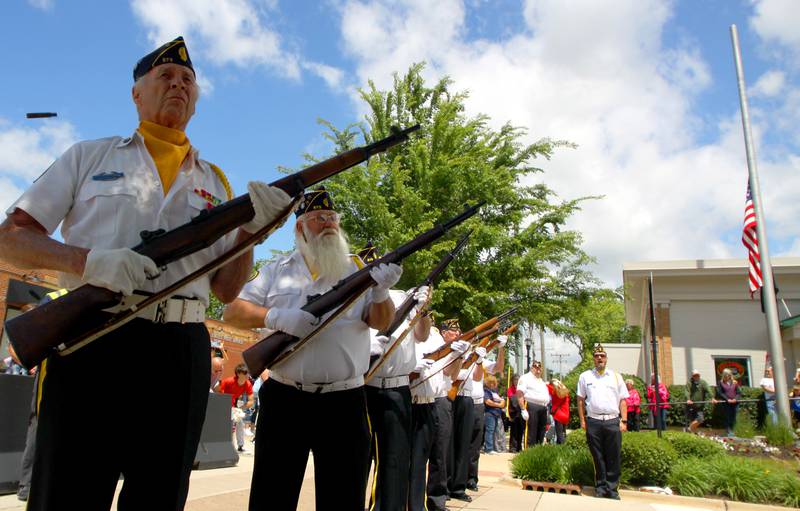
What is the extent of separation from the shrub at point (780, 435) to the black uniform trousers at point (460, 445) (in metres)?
7.15

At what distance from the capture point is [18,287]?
19.0 meters

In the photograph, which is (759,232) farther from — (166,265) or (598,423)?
(166,265)

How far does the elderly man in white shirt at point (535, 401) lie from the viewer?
1390cm

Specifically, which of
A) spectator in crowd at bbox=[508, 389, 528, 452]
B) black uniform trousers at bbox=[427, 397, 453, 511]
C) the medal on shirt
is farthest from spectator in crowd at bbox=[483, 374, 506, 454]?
the medal on shirt

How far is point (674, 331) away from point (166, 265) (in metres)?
22.1

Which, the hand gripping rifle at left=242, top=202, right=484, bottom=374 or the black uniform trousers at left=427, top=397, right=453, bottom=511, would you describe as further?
the black uniform trousers at left=427, top=397, right=453, bottom=511

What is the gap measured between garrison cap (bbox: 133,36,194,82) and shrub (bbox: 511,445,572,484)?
337 inches

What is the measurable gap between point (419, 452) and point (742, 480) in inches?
214

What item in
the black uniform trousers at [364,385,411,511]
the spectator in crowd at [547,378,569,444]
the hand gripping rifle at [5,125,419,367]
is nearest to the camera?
the hand gripping rifle at [5,125,419,367]

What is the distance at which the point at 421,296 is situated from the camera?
5273mm

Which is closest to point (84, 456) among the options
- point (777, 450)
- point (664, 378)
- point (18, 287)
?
point (777, 450)

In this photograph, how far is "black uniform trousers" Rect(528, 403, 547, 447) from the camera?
14.1 m

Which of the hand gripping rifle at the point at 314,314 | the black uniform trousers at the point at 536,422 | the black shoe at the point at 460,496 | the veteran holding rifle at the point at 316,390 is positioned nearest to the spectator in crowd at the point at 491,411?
the black uniform trousers at the point at 536,422

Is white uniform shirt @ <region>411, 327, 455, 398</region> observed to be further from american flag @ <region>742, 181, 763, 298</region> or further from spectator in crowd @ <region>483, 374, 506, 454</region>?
american flag @ <region>742, 181, 763, 298</region>
